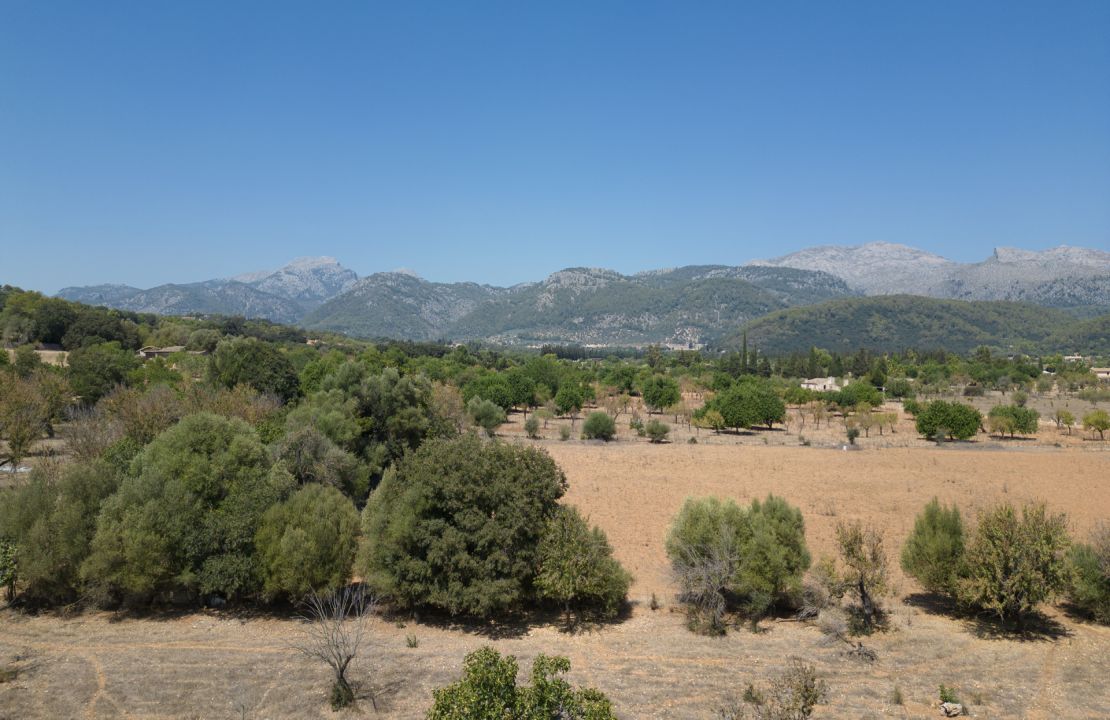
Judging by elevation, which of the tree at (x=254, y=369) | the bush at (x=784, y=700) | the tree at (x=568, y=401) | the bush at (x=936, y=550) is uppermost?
the tree at (x=254, y=369)

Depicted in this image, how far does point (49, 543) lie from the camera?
17391 millimetres

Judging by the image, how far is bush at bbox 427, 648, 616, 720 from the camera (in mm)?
8227

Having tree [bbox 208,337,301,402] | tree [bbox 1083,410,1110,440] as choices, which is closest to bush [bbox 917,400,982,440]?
tree [bbox 1083,410,1110,440]

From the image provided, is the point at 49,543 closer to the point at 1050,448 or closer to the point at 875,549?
the point at 875,549

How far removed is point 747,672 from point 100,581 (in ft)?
59.5

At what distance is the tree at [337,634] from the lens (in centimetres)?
1336

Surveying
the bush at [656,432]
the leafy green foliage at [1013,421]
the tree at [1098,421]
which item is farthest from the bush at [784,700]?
the tree at [1098,421]

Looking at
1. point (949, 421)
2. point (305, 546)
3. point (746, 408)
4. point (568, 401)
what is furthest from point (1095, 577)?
point (568, 401)

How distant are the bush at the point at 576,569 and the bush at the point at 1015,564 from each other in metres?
9.61

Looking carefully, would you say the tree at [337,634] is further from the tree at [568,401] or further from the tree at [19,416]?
the tree at [568,401]

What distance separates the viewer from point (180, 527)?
17656 millimetres

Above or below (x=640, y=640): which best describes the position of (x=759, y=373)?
above

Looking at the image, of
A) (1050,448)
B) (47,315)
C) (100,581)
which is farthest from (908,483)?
(47,315)

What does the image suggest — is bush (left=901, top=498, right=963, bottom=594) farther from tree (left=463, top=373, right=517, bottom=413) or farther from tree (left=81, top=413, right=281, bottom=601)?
tree (left=463, top=373, right=517, bottom=413)
